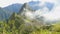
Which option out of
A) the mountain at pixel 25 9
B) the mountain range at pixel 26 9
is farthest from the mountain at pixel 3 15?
the mountain at pixel 25 9

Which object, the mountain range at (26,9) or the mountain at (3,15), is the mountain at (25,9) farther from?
the mountain at (3,15)

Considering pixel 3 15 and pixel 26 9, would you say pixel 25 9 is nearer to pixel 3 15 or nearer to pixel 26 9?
pixel 26 9

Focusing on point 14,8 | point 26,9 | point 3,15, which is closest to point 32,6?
point 26,9

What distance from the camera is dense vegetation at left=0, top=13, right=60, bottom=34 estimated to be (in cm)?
195

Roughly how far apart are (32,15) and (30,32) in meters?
0.21

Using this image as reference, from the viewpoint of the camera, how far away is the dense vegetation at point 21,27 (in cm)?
195

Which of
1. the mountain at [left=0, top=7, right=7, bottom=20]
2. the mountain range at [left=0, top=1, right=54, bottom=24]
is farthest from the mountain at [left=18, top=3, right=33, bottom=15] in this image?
the mountain at [left=0, top=7, right=7, bottom=20]

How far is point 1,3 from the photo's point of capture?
202 cm

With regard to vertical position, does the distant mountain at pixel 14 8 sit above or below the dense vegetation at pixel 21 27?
above

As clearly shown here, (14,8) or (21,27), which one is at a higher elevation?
(14,8)

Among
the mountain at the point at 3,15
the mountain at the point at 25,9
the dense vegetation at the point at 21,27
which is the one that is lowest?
the dense vegetation at the point at 21,27

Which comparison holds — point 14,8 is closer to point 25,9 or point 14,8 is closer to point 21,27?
point 25,9

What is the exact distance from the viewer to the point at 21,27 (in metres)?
1.98

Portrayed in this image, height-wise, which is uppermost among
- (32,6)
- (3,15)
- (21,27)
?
(32,6)
